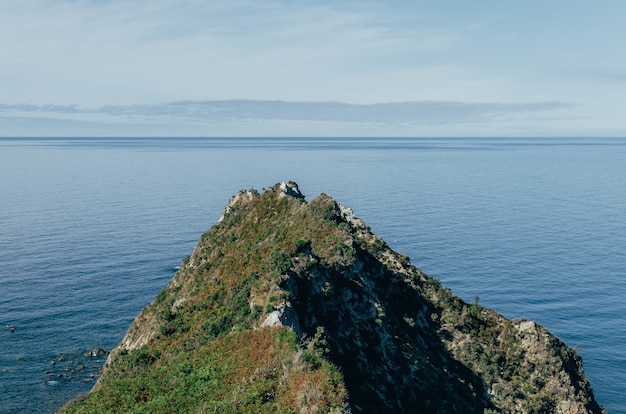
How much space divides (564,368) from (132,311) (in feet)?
256

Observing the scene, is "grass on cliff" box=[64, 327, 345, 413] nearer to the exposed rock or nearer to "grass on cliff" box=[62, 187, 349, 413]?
"grass on cliff" box=[62, 187, 349, 413]

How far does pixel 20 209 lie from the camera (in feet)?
599

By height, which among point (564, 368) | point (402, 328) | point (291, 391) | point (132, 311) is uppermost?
point (291, 391)

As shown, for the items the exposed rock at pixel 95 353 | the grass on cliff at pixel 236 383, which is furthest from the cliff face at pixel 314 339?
the exposed rock at pixel 95 353

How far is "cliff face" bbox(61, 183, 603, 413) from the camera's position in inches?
1496

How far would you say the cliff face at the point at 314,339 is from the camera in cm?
3800

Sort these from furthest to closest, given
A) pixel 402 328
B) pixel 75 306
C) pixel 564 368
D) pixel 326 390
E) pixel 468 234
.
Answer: pixel 468 234
pixel 75 306
pixel 564 368
pixel 402 328
pixel 326 390

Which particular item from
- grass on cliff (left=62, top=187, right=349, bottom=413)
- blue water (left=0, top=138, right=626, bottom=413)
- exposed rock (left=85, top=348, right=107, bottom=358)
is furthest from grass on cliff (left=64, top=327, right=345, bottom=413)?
exposed rock (left=85, top=348, right=107, bottom=358)

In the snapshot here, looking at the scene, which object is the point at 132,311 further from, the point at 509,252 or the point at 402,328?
the point at 509,252

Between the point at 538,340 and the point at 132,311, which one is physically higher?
the point at 538,340

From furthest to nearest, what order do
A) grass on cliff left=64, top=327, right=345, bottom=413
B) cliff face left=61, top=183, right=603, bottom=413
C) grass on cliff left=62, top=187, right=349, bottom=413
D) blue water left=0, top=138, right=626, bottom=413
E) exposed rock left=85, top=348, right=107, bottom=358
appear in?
exposed rock left=85, top=348, right=107, bottom=358 → blue water left=0, top=138, right=626, bottom=413 → cliff face left=61, top=183, right=603, bottom=413 → grass on cliff left=62, top=187, right=349, bottom=413 → grass on cliff left=64, top=327, right=345, bottom=413

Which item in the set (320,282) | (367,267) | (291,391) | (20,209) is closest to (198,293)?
(320,282)

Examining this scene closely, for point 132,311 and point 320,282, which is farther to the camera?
point 132,311

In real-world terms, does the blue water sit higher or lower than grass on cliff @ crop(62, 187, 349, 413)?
lower
